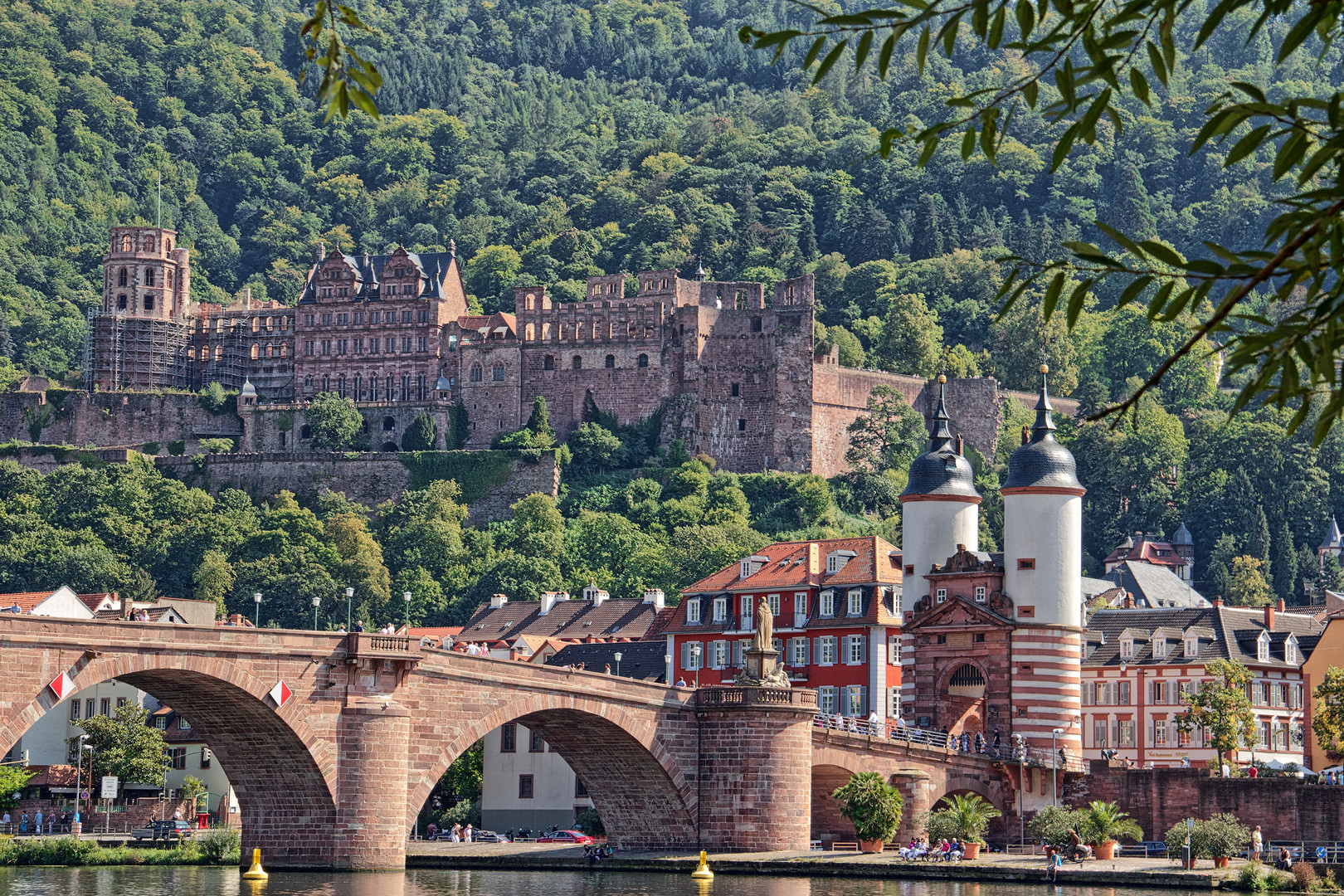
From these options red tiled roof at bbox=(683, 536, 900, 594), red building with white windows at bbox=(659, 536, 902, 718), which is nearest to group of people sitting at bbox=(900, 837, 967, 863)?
red building with white windows at bbox=(659, 536, 902, 718)

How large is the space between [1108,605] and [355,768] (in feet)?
193

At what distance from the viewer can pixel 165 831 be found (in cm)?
7344

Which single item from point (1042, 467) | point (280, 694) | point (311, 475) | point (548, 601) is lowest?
point (280, 694)

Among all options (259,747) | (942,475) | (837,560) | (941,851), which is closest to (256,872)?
(259,747)

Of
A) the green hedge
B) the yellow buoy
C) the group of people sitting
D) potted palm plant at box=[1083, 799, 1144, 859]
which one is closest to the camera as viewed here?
the yellow buoy

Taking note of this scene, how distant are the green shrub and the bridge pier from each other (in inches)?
548

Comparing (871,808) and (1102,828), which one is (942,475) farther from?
(1102,828)

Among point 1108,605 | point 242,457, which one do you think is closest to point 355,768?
point 1108,605

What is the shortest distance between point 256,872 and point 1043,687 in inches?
1187

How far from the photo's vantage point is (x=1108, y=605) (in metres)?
106

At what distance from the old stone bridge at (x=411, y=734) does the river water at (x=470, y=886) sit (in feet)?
7.50

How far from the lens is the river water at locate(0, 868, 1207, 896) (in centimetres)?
5144

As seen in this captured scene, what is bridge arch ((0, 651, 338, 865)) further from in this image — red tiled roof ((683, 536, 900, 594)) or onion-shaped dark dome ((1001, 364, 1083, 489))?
red tiled roof ((683, 536, 900, 594))

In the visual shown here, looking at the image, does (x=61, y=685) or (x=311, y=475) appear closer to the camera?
(x=61, y=685)
